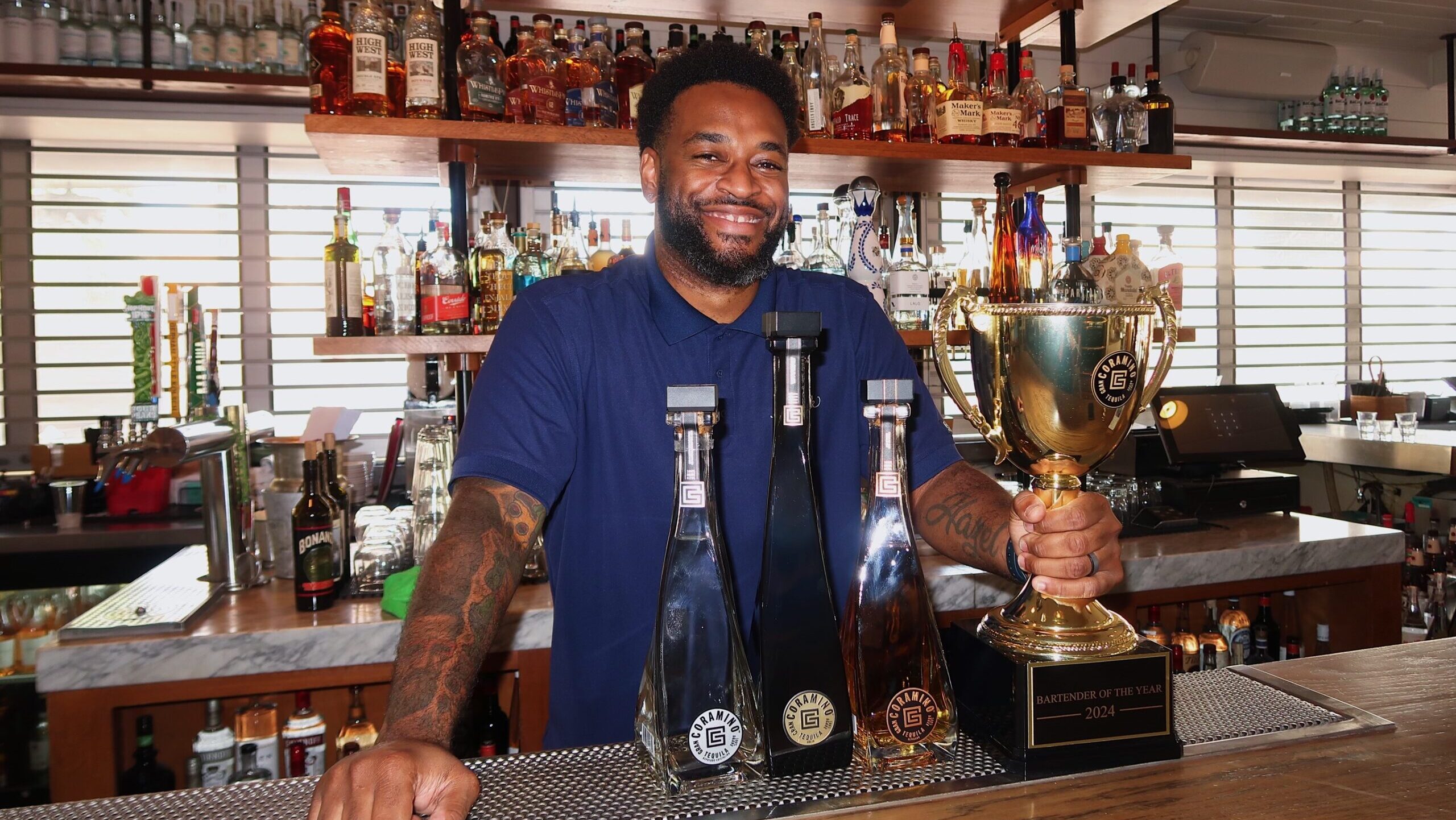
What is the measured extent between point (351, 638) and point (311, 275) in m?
2.82

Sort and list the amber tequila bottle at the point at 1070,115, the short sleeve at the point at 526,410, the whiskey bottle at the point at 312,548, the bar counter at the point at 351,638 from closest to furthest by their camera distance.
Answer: the short sleeve at the point at 526,410
the bar counter at the point at 351,638
the whiskey bottle at the point at 312,548
the amber tequila bottle at the point at 1070,115

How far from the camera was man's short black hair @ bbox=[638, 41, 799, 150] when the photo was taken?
1.24 meters

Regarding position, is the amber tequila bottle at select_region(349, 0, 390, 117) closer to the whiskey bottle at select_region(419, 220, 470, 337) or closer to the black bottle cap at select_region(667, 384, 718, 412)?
the whiskey bottle at select_region(419, 220, 470, 337)

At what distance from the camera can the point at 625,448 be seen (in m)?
1.18

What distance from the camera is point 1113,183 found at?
2.62 metres

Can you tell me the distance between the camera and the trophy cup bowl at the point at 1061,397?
672 millimetres

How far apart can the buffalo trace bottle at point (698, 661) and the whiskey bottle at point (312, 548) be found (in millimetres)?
1253

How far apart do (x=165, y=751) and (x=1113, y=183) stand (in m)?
2.68

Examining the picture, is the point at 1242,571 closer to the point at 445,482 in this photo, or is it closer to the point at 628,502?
the point at 628,502

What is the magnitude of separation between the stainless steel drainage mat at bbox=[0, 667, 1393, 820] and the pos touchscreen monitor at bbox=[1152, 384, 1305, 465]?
63.1 inches

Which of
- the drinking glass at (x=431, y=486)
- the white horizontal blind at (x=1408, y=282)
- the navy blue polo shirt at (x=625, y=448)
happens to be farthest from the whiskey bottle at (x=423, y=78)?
the white horizontal blind at (x=1408, y=282)

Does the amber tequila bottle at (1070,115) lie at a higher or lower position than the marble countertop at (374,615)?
higher

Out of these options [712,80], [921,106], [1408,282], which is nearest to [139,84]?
[921,106]

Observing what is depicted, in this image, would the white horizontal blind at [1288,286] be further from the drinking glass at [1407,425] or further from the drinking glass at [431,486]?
the drinking glass at [431,486]
